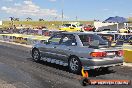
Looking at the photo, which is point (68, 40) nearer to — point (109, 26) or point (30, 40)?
point (30, 40)

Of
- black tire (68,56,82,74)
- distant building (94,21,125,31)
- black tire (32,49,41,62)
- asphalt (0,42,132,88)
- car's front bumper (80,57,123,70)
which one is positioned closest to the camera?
asphalt (0,42,132,88)

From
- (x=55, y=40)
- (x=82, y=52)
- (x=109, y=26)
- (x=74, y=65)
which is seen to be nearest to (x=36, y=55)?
(x=55, y=40)

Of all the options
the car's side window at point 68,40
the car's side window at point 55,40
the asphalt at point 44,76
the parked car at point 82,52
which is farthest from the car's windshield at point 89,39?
the car's side window at point 55,40

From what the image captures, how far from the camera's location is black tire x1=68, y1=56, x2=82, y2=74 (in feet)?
37.4

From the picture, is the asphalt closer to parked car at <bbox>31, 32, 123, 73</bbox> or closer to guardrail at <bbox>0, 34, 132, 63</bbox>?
parked car at <bbox>31, 32, 123, 73</bbox>

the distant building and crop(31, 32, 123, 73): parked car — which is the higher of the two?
the distant building

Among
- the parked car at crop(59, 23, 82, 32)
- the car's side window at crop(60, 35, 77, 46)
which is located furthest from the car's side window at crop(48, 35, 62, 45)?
the parked car at crop(59, 23, 82, 32)

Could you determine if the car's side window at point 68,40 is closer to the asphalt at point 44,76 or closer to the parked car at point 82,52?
the parked car at point 82,52

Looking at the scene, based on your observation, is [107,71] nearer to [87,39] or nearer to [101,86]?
[87,39]

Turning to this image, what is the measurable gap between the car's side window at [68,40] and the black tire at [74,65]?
0.63m

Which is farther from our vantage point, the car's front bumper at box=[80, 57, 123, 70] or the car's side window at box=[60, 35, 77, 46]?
the car's side window at box=[60, 35, 77, 46]

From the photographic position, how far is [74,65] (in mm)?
11648

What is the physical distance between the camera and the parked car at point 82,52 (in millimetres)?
10934

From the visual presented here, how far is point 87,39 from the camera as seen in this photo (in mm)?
11859
